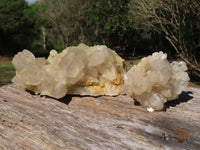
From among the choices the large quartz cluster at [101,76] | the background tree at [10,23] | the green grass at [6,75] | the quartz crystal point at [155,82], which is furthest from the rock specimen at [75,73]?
the background tree at [10,23]

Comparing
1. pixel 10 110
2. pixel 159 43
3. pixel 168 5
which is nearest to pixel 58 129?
pixel 10 110

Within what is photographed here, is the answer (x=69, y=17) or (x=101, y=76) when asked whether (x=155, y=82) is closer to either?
(x=101, y=76)

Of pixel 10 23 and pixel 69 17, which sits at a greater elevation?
pixel 69 17

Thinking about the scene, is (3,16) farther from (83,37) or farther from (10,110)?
(10,110)

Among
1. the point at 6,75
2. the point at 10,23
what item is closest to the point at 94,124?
the point at 6,75

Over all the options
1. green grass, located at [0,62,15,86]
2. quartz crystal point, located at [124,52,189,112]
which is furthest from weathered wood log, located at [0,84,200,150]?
green grass, located at [0,62,15,86]

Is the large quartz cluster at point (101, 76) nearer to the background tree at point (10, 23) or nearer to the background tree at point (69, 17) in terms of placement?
the background tree at point (69, 17)

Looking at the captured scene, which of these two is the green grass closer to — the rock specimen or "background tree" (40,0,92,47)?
"background tree" (40,0,92,47)
